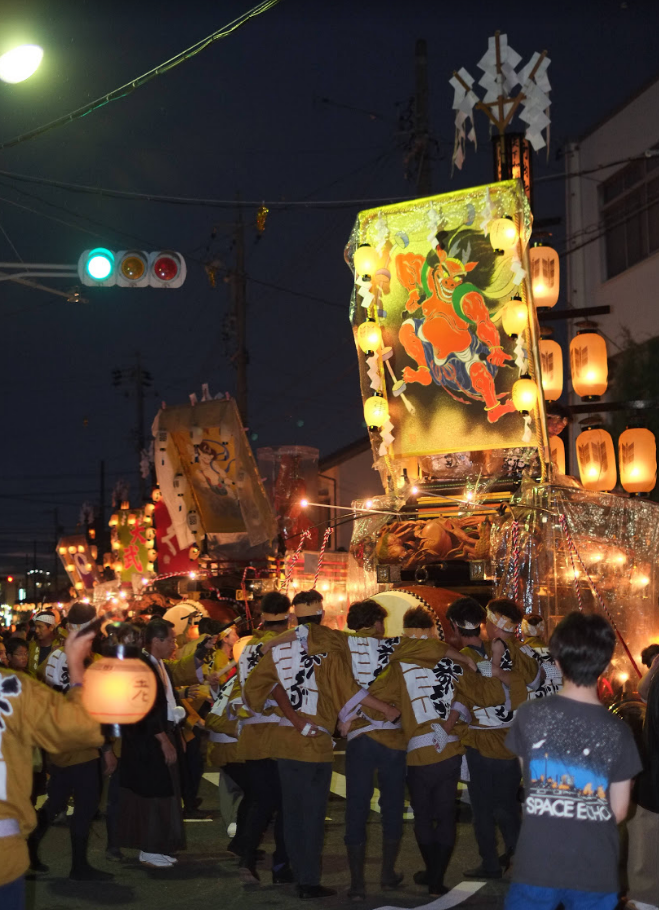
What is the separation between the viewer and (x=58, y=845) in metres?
8.68

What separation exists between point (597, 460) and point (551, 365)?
1563 millimetres

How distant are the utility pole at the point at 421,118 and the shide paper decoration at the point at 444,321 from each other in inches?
349

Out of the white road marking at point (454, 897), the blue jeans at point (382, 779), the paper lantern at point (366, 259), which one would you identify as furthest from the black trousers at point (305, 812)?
the paper lantern at point (366, 259)

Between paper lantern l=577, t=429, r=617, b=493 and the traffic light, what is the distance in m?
7.21

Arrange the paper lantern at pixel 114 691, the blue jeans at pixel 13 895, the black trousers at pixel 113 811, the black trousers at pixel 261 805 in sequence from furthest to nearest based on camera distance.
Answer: the black trousers at pixel 113 811 < the black trousers at pixel 261 805 < the paper lantern at pixel 114 691 < the blue jeans at pixel 13 895

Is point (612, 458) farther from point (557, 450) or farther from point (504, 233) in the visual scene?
point (504, 233)

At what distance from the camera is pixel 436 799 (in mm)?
6996

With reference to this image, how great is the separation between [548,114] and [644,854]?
32.7ft

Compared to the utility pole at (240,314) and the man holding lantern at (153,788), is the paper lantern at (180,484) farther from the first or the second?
the man holding lantern at (153,788)

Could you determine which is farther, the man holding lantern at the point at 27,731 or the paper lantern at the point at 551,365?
the paper lantern at the point at 551,365

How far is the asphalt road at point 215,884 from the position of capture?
6.71 meters

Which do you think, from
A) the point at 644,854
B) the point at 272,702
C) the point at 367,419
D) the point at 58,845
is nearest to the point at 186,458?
the point at 367,419

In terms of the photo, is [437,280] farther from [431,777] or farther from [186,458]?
[186,458]

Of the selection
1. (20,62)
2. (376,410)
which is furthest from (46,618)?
(20,62)
